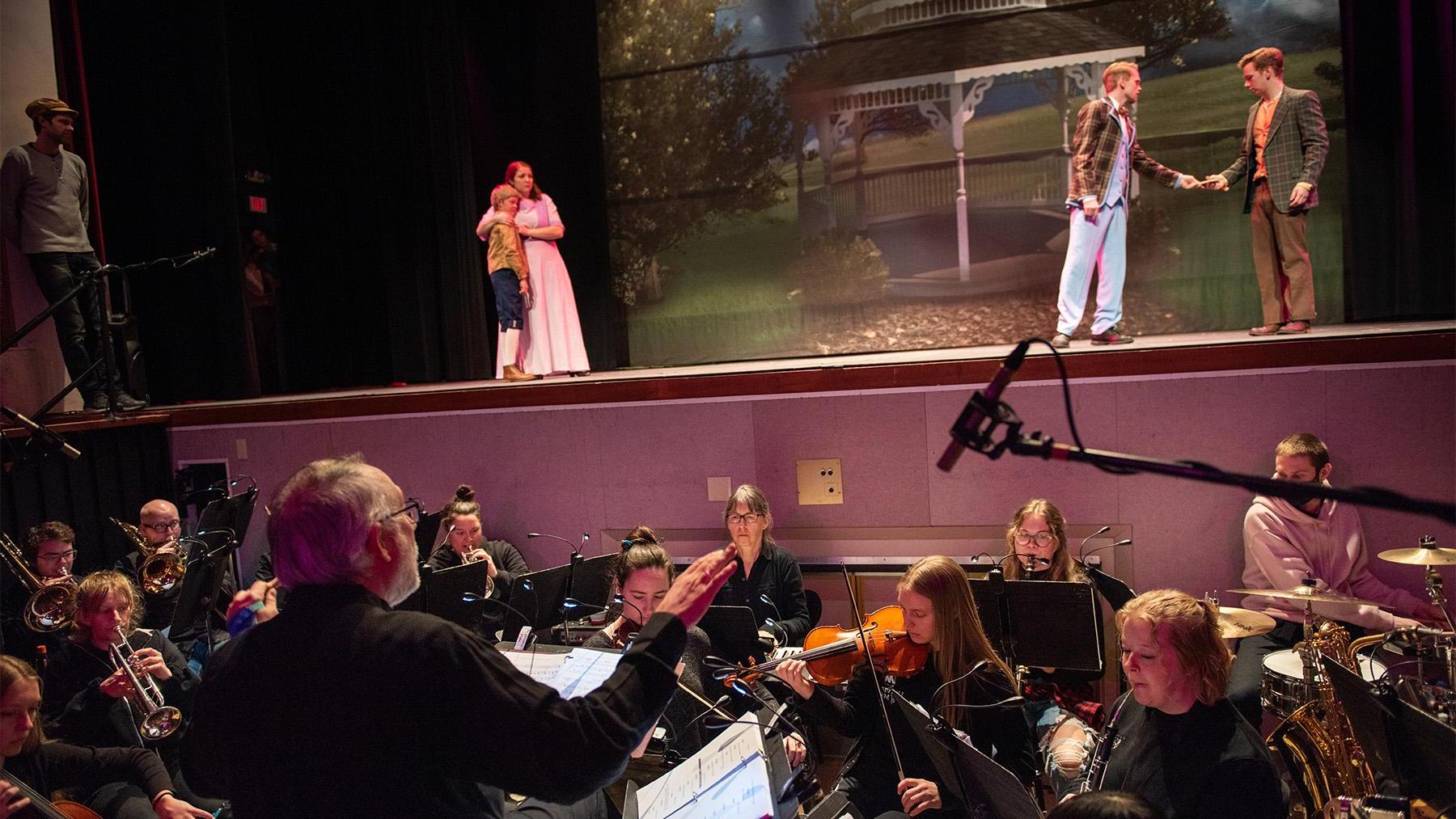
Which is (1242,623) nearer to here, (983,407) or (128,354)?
(983,407)

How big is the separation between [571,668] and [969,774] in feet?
4.17

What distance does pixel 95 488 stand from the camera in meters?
7.00

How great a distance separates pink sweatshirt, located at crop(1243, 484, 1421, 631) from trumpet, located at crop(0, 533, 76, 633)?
18.4ft

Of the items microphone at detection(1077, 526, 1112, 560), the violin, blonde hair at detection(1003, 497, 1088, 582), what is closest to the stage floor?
microphone at detection(1077, 526, 1112, 560)

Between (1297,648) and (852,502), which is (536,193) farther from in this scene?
(1297,648)

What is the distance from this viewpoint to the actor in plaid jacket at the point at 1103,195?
6.39 m

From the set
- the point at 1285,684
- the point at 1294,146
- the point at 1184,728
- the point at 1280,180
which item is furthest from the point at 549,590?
the point at 1294,146

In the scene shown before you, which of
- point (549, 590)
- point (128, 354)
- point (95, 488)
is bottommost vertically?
point (549, 590)

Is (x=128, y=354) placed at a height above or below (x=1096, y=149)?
below

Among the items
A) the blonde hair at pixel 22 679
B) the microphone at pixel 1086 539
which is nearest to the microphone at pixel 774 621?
the microphone at pixel 1086 539

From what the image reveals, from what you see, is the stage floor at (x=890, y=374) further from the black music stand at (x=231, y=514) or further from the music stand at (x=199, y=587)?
the music stand at (x=199, y=587)

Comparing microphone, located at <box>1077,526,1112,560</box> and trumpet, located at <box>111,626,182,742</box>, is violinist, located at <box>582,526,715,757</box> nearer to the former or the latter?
trumpet, located at <box>111,626,182,742</box>

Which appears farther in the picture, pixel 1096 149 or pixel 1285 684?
pixel 1096 149

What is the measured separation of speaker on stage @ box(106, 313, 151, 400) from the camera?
7102 millimetres
